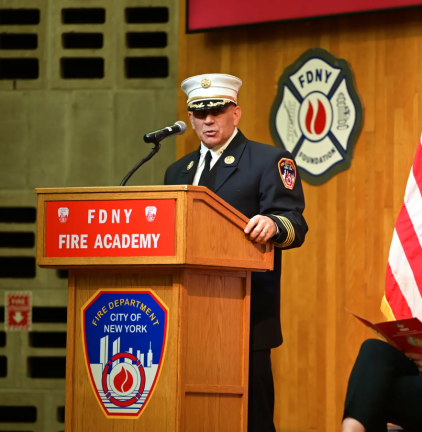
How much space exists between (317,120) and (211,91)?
142 cm

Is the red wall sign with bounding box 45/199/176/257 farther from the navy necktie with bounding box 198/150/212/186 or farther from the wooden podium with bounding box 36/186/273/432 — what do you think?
the navy necktie with bounding box 198/150/212/186

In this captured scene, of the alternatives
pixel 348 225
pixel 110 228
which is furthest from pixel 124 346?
→ pixel 348 225

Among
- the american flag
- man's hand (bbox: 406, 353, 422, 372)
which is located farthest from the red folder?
the american flag

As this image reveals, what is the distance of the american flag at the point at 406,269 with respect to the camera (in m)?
2.59

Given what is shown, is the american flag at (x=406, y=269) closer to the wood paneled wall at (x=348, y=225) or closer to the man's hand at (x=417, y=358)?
the man's hand at (x=417, y=358)

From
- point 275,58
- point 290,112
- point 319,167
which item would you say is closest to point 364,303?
point 319,167

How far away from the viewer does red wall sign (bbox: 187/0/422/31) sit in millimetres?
3666

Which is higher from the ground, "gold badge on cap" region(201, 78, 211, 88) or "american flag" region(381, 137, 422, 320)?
"gold badge on cap" region(201, 78, 211, 88)

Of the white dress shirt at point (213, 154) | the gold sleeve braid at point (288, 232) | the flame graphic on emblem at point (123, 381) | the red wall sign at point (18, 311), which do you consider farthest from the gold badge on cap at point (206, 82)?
the red wall sign at point (18, 311)

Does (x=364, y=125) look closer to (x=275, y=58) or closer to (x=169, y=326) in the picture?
(x=275, y=58)

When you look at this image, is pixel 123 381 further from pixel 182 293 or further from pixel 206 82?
pixel 206 82

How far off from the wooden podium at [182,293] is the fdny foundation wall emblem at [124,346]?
2 cm

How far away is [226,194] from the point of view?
2574mm

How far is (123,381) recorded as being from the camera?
82.6 inches
